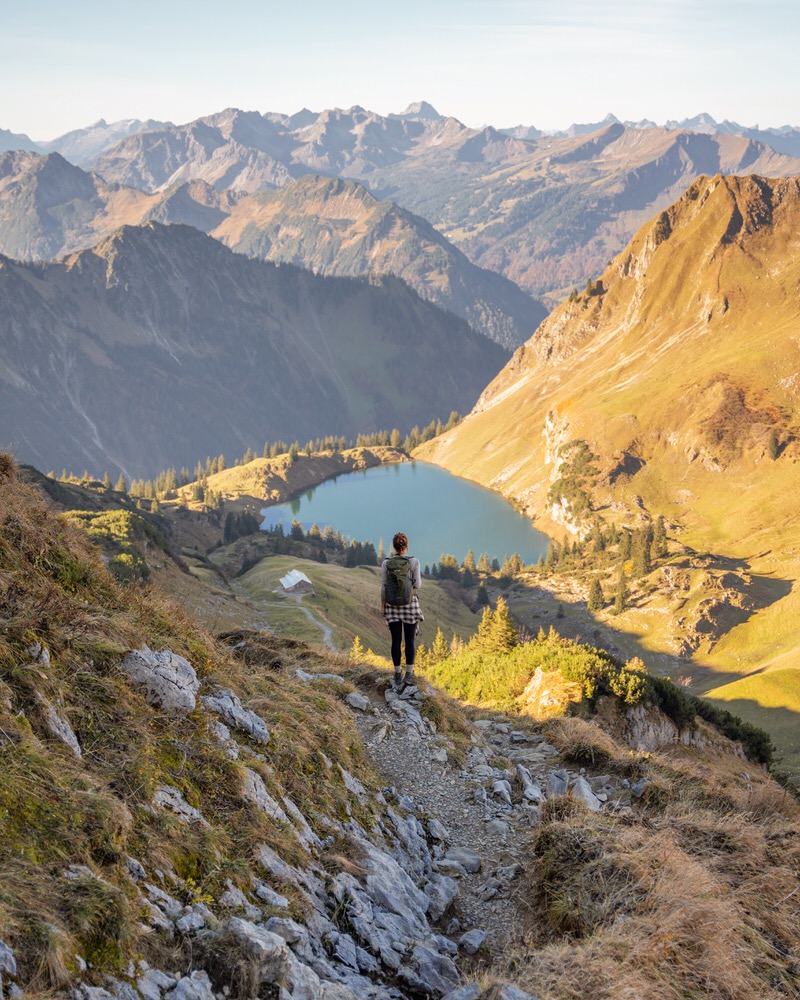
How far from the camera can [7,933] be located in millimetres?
6453

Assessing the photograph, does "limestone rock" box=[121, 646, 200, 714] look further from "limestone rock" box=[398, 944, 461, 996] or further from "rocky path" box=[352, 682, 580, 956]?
"rocky path" box=[352, 682, 580, 956]

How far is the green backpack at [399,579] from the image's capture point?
18.0 metres

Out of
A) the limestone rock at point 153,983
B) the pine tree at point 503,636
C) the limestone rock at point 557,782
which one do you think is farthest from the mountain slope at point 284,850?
the pine tree at point 503,636

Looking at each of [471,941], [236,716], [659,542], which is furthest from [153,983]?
[659,542]

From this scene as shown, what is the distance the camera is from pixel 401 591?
59.6 ft

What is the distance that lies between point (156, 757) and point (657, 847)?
7.52 metres

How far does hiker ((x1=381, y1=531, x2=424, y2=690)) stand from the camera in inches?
711

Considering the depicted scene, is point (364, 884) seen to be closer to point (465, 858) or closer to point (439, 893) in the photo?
point (439, 893)

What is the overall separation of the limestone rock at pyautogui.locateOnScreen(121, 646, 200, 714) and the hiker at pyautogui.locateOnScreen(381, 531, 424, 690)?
7.05 meters

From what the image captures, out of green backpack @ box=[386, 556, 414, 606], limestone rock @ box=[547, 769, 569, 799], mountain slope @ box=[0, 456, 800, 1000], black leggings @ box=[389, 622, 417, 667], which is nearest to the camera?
mountain slope @ box=[0, 456, 800, 1000]

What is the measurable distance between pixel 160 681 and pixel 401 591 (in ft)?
25.7

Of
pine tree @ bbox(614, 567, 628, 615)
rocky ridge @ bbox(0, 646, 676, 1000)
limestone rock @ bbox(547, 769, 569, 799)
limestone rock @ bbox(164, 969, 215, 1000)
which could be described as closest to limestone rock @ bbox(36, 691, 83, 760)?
rocky ridge @ bbox(0, 646, 676, 1000)

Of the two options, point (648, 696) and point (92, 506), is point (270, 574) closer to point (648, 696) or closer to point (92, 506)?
point (92, 506)

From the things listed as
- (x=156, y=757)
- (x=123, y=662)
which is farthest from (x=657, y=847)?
(x=123, y=662)
